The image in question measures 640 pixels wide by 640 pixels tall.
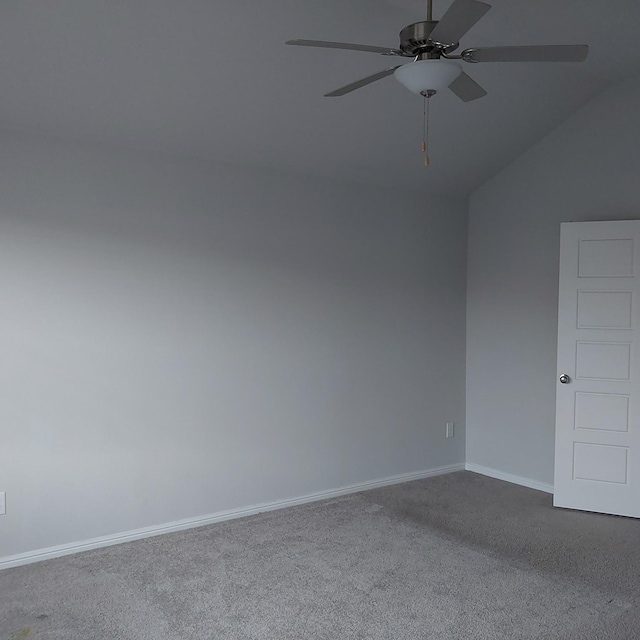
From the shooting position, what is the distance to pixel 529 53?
7.63 ft

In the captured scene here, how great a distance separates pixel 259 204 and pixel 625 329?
256 cm

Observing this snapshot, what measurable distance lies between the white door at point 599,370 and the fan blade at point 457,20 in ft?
8.34

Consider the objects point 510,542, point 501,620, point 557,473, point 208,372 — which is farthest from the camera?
point 557,473

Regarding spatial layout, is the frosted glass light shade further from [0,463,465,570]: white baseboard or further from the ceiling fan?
[0,463,465,570]: white baseboard

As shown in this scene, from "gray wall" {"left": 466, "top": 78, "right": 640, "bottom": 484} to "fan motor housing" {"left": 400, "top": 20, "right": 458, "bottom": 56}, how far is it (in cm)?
260

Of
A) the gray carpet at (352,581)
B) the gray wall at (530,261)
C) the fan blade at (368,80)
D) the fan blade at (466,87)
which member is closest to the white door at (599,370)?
the gray carpet at (352,581)

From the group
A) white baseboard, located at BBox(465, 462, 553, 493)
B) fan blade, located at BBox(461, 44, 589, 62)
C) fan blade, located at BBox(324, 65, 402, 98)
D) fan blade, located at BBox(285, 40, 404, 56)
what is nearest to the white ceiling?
fan blade, located at BBox(324, 65, 402, 98)

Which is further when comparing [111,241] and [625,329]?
[625,329]

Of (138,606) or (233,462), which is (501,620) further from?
(233,462)

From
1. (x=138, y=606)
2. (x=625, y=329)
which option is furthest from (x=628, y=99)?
(x=138, y=606)

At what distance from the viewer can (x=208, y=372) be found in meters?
4.12

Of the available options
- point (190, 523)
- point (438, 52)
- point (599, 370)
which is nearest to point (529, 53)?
point (438, 52)

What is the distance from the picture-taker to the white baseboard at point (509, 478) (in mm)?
4902

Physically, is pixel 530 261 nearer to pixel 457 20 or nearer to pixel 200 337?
pixel 200 337
